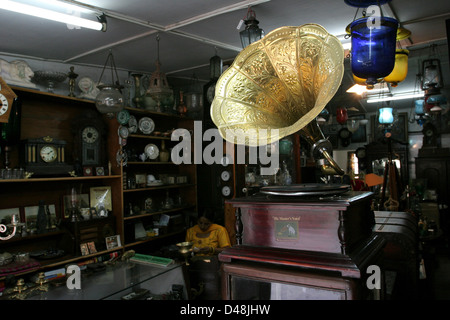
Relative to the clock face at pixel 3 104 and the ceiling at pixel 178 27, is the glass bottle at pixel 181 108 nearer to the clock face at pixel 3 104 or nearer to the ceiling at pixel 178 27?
the ceiling at pixel 178 27

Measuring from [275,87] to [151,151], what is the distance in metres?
2.99

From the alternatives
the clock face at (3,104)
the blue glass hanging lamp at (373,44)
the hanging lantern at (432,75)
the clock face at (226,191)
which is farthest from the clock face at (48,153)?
the hanging lantern at (432,75)

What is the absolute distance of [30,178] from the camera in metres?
2.98

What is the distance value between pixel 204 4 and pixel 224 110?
3.75ft

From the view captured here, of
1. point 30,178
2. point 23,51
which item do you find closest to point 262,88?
point 30,178

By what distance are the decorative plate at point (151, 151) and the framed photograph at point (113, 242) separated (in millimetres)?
1129

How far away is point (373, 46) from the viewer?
1.50 m

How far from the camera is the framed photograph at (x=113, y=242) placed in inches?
142

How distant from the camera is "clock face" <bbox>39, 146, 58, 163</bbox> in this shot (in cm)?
311

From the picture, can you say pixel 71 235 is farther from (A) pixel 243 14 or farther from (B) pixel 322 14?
(B) pixel 322 14

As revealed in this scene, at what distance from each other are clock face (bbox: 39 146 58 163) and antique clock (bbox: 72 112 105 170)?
29cm

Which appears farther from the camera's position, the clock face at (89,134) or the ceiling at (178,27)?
the clock face at (89,134)

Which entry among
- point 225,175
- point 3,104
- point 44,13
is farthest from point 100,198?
point 44,13

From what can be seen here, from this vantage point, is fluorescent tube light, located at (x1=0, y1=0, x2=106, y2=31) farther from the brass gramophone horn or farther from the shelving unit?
the shelving unit
